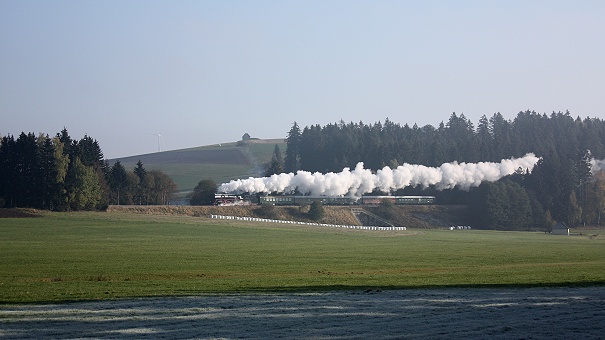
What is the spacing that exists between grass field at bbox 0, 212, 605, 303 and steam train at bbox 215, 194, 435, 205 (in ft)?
118

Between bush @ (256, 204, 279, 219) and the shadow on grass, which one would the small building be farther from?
the shadow on grass

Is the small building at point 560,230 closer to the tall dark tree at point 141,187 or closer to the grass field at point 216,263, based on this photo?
the grass field at point 216,263

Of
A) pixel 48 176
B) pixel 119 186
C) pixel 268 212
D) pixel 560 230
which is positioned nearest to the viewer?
pixel 48 176

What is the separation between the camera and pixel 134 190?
146 metres

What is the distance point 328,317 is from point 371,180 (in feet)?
441

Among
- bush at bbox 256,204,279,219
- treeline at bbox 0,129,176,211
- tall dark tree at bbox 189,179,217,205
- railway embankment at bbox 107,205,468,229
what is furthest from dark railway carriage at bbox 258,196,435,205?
treeline at bbox 0,129,176,211

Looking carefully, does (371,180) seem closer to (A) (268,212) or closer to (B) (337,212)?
(B) (337,212)

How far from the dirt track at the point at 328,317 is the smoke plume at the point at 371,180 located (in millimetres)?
116246

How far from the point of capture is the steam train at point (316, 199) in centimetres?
13750

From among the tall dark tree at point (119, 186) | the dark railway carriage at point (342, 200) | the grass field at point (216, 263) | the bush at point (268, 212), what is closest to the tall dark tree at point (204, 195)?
the dark railway carriage at point (342, 200)

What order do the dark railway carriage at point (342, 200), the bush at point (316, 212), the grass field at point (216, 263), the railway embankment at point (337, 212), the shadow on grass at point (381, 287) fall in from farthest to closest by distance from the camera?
the dark railway carriage at point (342, 200)
the bush at point (316, 212)
the railway embankment at point (337, 212)
the grass field at point (216, 263)
the shadow on grass at point (381, 287)

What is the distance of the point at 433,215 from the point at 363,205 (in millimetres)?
13873

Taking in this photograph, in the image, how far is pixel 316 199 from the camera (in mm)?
145875

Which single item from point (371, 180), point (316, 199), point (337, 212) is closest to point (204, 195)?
point (316, 199)
